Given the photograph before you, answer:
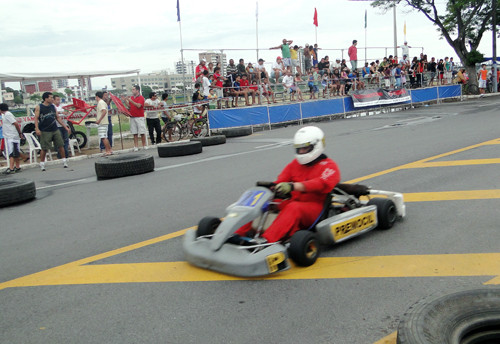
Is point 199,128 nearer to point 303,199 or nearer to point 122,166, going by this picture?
point 122,166

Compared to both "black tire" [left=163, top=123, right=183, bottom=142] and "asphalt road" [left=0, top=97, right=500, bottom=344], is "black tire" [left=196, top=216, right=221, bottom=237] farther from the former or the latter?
"black tire" [left=163, top=123, right=183, bottom=142]

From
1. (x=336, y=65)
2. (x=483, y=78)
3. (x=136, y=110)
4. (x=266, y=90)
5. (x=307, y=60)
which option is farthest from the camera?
(x=483, y=78)

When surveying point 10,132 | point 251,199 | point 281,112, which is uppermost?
point 10,132

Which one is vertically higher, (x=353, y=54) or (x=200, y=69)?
(x=353, y=54)

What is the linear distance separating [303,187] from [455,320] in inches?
82.0

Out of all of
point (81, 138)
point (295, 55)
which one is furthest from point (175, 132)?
point (295, 55)

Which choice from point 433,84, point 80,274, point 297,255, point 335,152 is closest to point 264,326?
point 297,255

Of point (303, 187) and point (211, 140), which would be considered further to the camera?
point (211, 140)

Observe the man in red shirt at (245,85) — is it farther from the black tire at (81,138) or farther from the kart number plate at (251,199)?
the kart number plate at (251,199)

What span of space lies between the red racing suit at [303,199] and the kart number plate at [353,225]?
25 cm

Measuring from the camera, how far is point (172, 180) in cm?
909

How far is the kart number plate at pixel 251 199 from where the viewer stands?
437 centimetres

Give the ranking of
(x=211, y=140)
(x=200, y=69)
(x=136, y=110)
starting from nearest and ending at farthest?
(x=136, y=110)
(x=211, y=140)
(x=200, y=69)

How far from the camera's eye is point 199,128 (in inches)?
686
